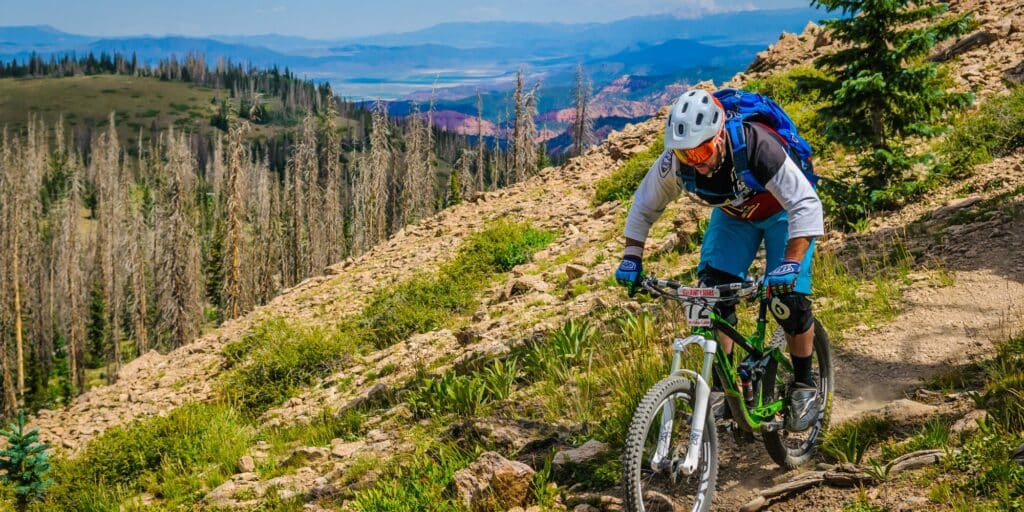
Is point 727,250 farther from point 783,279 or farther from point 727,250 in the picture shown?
point 783,279

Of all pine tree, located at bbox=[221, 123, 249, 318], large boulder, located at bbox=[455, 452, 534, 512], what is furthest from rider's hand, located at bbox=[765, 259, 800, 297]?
pine tree, located at bbox=[221, 123, 249, 318]

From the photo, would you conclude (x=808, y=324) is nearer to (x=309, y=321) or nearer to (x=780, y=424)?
(x=780, y=424)

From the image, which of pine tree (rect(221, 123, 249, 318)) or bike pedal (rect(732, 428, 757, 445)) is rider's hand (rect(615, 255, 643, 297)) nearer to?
bike pedal (rect(732, 428, 757, 445))

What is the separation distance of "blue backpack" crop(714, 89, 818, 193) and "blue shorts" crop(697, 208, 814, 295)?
1.21 ft

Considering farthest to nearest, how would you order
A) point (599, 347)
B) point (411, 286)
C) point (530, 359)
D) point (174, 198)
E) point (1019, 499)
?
1. point (174, 198)
2. point (411, 286)
3. point (530, 359)
4. point (599, 347)
5. point (1019, 499)

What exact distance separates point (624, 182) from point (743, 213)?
12927mm

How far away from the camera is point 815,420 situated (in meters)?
4.86

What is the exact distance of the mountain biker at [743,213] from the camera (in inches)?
152

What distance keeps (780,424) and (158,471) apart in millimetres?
8270

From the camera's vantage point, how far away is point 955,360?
5.75 m

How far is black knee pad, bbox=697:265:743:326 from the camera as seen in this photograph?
167 inches

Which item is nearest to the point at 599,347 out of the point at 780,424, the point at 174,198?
the point at 780,424

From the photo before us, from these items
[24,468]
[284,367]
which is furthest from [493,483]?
[24,468]

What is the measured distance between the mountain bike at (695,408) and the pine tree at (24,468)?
10695 millimetres
